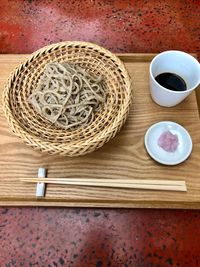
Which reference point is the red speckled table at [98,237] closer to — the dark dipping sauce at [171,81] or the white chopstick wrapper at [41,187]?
the white chopstick wrapper at [41,187]

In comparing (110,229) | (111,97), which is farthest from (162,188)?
(111,97)

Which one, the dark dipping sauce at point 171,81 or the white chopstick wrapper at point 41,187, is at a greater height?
the dark dipping sauce at point 171,81

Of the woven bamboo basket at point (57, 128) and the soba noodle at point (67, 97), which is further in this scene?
the soba noodle at point (67, 97)

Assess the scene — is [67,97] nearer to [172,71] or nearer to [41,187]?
[41,187]

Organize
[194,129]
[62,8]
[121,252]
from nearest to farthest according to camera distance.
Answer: [121,252] < [194,129] < [62,8]

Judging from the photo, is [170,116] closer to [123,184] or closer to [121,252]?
[123,184]

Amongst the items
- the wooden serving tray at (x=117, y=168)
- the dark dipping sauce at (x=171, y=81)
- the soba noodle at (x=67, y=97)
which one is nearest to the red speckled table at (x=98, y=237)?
the wooden serving tray at (x=117, y=168)

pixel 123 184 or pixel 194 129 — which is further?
pixel 194 129
